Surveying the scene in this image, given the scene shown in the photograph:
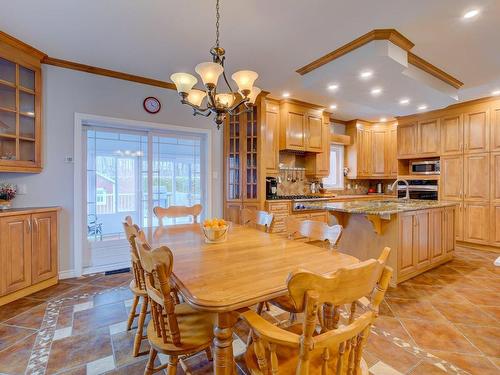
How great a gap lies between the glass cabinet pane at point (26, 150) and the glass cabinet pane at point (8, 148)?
0.22ft

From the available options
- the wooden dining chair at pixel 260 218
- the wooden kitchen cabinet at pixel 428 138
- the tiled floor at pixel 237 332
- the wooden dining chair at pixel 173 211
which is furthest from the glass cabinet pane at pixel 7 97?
the wooden kitchen cabinet at pixel 428 138

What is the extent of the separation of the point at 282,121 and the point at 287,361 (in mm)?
4140

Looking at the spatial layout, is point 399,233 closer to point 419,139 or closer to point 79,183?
point 419,139

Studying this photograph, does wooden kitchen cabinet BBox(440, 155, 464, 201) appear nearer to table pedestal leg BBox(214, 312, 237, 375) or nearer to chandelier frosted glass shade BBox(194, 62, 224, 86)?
chandelier frosted glass shade BBox(194, 62, 224, 86)

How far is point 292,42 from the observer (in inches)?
110

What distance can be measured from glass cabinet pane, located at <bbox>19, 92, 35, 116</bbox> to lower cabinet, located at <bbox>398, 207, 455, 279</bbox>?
445 centimetres

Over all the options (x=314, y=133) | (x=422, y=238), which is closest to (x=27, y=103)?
(x=314, y=133)

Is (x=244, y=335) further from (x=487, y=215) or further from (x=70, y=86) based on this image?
(x=487, y=215)

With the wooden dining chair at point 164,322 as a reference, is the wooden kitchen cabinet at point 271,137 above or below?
above

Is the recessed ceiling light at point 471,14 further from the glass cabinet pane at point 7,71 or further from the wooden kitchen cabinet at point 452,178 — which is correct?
the glass cabinet pane at point 7,71

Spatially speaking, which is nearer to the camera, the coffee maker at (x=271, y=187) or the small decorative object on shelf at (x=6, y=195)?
the small decorative object on shelf at (x=6, y=195)

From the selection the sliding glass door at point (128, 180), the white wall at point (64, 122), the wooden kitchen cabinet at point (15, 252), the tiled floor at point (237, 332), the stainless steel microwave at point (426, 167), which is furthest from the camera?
the stainless steel microwave at point (426, 167)

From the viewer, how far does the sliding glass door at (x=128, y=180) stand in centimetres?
359

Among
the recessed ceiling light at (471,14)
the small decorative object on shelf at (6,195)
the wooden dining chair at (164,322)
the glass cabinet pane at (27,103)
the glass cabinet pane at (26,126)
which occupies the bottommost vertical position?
the wooden dining chair at (164,322)
